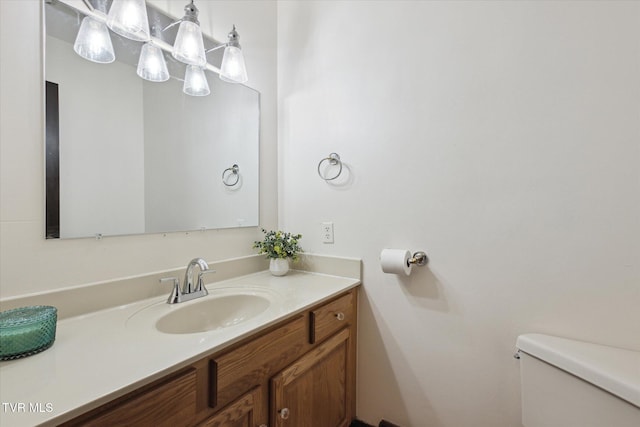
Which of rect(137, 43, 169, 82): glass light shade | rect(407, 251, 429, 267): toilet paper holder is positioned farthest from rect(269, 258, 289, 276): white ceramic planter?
rect(137, 43, 169, 82): glass light shade

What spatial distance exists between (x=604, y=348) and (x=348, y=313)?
89cm

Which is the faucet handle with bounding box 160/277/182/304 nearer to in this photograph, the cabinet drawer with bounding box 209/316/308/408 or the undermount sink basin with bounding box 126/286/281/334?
the undermount sink basin with bounding box 126/286/281/334

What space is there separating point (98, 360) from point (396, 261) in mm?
1008

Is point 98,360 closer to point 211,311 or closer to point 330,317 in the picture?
point 211,311

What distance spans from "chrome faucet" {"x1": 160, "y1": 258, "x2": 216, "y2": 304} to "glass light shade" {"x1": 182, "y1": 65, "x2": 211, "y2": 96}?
771mm

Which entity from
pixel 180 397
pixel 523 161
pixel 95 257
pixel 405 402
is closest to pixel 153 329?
pixel 180 397

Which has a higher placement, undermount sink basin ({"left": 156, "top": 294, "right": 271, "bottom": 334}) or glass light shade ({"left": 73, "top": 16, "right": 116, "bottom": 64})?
glass light shade ({"left": 73, "top": 16, "right": 116, "bottom": 64})

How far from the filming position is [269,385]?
89 centimetres

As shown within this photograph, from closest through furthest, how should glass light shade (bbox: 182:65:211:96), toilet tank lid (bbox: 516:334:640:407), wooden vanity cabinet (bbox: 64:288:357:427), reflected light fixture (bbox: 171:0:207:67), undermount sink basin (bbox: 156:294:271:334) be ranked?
wooden vanity cabinet (bbox: 64:288:357:427)
toilet tank lid (bbox: 516:334:640:407)
undermount sink basin (bbox: 156:294:271:334)
reflected light fixture (bbox: 171:0:207:67)
glass light shade (bbox: 182:65:211:96)

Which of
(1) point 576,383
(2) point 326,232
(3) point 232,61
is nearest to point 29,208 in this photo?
(3) point 232,61

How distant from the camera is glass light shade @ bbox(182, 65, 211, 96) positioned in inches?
49.4

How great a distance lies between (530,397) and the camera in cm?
94

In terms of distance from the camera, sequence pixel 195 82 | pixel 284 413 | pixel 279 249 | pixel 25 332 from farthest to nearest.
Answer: pixel 279 249 < pixel 195 82 < pixel 284 413 < pixel 25 332

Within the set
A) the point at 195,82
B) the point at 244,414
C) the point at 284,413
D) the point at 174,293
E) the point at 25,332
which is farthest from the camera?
the point at 195,82
